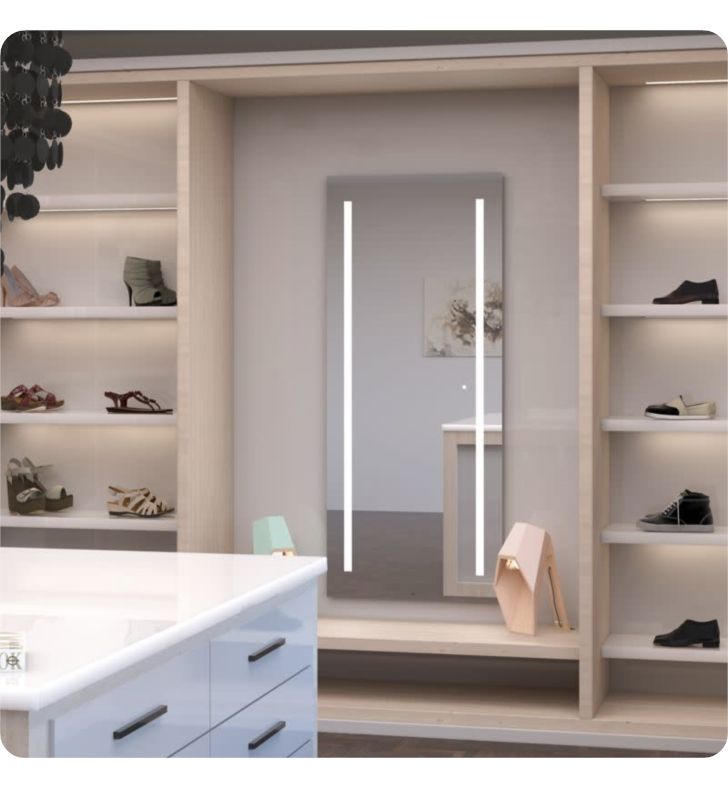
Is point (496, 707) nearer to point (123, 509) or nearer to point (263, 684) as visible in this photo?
point (123, 509)

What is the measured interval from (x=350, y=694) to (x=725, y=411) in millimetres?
1448

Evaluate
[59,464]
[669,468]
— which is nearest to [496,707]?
[669,468]

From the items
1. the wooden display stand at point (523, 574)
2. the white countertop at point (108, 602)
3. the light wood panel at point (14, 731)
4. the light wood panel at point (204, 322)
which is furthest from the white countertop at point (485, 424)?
the light wood panel at point (14, 731)

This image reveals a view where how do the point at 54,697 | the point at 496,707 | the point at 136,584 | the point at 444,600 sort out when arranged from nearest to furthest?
the point at 54,697 < the point at 136,584 < the point at 496,707 < the point at 444,600

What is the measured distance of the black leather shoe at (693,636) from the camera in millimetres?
3895

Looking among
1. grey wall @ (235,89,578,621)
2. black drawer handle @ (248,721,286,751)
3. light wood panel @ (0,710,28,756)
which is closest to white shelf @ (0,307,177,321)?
grey wall @ (235,89,578,621)

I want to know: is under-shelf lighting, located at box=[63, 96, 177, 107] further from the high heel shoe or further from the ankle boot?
the high heel shoe

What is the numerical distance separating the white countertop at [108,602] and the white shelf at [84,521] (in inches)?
54.0

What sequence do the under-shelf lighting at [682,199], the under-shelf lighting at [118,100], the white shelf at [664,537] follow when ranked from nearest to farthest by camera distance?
the white shelf at [664,537], the under-shelf lighting at [682,199], the under-shelf lighting at [118,100]

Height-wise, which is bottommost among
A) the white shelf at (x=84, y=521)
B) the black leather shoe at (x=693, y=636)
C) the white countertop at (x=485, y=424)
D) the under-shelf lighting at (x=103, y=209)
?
the black leather shoe at (x=693, y=636)

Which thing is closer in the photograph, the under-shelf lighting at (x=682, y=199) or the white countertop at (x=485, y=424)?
the under-shelf lighting at (x=682, y=199)

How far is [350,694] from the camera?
164 inches

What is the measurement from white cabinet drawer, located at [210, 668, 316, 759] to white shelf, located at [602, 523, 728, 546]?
1510 millimetres

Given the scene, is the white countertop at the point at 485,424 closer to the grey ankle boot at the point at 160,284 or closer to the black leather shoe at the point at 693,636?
the black leather shoe at the point at 693,636
